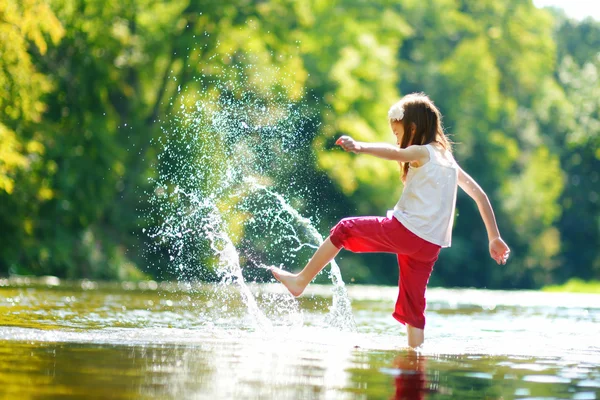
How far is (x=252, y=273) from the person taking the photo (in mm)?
29375

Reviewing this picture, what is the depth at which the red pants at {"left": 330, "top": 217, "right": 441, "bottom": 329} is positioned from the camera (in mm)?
7965

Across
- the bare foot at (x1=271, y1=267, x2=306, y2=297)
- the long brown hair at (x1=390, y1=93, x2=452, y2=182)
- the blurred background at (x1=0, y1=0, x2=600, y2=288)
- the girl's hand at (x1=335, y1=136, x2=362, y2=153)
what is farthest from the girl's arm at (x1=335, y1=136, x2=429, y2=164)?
the blurred background at (x1=0, y1=0, x2=600, y2=288)

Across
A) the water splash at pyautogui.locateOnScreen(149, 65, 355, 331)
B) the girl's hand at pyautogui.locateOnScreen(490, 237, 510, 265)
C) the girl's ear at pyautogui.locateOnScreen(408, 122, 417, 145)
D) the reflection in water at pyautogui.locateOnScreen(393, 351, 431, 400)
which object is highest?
the water splash at pyautogui.locateOnScreen(149, 65, 355, 331)

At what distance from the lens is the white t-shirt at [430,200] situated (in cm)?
796

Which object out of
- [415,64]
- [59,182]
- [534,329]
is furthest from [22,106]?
[415,64]

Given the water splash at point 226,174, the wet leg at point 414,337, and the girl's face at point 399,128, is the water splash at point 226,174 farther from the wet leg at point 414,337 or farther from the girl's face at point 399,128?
the wet leg at point 414,337

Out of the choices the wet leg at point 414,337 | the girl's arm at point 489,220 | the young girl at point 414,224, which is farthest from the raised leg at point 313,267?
the girl's arm at point 489,220

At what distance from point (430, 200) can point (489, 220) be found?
2.00 ft

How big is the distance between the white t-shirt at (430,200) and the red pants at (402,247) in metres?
0.06

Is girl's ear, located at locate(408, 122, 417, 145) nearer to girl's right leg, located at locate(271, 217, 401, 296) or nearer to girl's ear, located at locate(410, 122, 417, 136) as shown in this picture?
girl's ear, located at locate(410, 122, 417, 136)

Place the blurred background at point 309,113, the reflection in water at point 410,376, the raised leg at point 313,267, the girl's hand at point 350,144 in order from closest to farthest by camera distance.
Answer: the reflection in water at point 410,376 → the girl's hand at point 350,144 → the raised leg at point 313,267 → the blurred background at point 309,113

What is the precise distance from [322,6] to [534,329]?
2659cm

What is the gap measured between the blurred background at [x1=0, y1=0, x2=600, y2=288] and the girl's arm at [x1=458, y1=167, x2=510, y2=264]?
9.30 m

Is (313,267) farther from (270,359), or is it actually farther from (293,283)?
(270,359)
